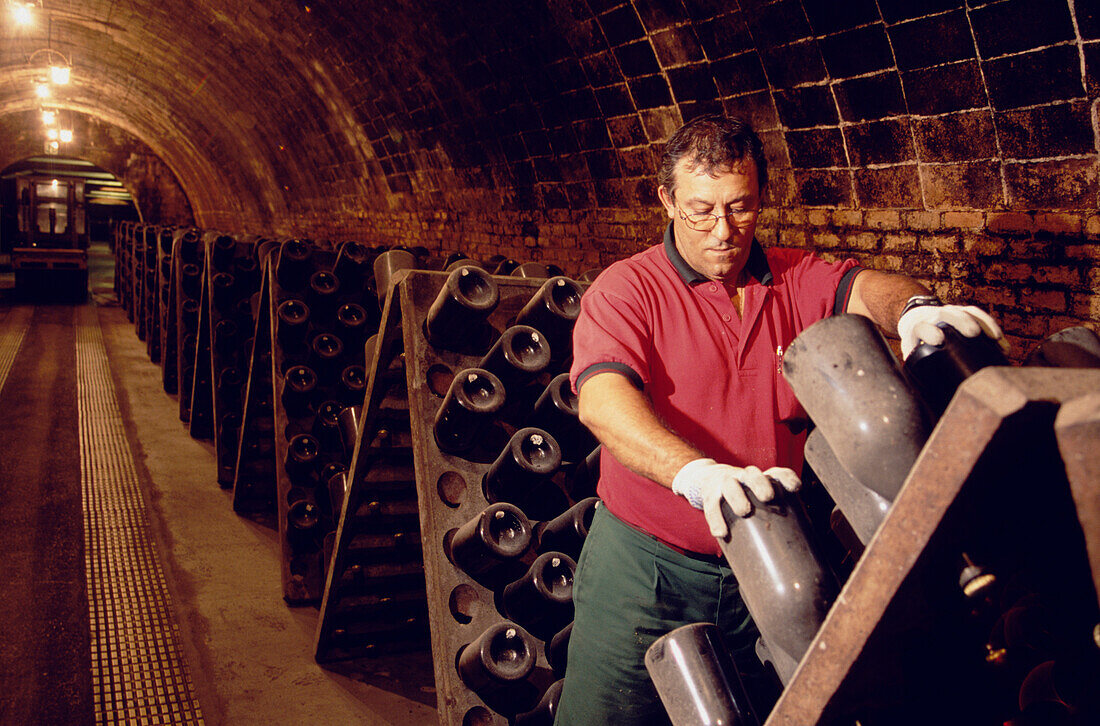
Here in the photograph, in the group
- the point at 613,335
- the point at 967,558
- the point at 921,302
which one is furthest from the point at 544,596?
the point at 967,558

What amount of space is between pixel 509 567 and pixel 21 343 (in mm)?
10852

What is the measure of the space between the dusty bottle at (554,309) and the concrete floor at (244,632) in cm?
173

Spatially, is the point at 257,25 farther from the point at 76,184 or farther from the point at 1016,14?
the point at 76,184

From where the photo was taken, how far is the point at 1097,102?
275 cm

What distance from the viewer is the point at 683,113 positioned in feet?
15.5

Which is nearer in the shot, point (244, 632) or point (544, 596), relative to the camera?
point (544, 596)

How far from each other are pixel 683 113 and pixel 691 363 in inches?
143

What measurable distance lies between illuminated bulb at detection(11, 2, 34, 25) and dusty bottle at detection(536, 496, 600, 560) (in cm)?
1242

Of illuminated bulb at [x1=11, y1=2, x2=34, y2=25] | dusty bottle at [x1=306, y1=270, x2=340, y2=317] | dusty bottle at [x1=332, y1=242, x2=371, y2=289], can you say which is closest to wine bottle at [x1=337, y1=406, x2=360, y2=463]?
dusty bottle at [x1=306, y1=270, x2=340, y2=317]

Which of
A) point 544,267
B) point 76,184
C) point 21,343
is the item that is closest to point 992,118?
point 544,267

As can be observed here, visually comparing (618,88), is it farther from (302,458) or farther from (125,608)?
(125,608)

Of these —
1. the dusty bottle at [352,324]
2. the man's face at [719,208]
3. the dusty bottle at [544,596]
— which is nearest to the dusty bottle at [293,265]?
the dusty bottle at [352,324]

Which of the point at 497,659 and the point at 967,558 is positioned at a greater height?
the point at 967,558

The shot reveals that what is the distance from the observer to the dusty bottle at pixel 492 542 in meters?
2.23
